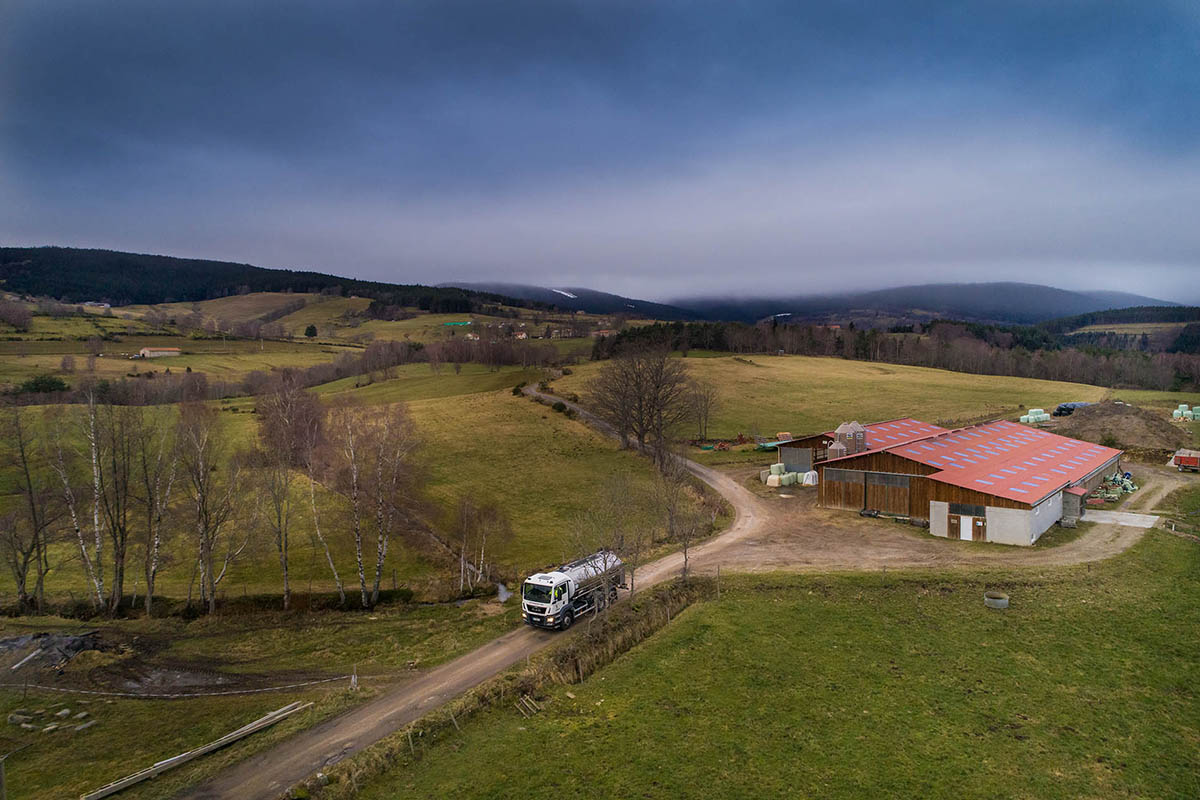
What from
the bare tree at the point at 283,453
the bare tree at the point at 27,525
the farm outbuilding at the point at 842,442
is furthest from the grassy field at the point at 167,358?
the farm outbuilding at the point at 842,442

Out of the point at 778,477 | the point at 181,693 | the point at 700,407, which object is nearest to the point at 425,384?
the point at 700,407

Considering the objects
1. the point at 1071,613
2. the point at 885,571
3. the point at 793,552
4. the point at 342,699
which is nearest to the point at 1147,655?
the point at 1071,613

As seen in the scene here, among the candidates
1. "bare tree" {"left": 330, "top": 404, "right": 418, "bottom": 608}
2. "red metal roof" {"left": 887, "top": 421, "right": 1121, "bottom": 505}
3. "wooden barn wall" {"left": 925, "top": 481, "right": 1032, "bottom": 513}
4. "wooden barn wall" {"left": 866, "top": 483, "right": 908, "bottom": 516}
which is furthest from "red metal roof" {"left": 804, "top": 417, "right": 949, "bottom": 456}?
"bare tree" {"left": 330, "top": 404, "right": 418, "bottom": 608}

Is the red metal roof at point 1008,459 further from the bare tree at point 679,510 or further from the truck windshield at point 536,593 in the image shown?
the truck windshield at point 536,593

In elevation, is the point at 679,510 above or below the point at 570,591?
below

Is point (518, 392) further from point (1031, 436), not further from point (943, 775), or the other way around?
point (943, 775)

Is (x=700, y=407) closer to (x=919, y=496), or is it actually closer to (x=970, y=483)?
(x=919, y=496)
